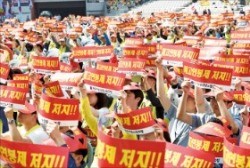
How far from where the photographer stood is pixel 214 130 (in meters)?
5.02

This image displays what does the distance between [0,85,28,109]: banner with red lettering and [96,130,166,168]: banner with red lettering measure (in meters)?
2.06

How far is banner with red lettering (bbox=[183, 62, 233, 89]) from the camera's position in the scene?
19.7 ft

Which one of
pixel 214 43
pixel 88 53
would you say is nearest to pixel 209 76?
pixel 88 53

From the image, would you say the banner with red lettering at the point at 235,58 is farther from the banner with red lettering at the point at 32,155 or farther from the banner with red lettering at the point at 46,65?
the banner with red lettering at the point at 32,155

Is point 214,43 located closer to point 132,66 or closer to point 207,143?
point 132,66

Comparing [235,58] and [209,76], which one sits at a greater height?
[209,76]

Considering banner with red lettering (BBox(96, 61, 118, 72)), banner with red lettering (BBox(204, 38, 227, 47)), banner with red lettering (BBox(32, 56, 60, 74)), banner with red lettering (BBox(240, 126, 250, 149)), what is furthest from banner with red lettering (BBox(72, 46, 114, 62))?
banner with red lettering (BBox(240, 126, 250, 149))

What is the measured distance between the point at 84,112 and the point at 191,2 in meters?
40.7

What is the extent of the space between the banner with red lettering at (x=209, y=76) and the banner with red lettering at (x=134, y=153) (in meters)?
2.36

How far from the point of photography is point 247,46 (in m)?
10.3

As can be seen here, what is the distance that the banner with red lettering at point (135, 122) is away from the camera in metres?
4.80

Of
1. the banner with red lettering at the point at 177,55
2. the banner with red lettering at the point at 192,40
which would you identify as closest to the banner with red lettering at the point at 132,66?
the banner with red lettering at the point at 177,55

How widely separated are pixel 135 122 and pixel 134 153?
113cm

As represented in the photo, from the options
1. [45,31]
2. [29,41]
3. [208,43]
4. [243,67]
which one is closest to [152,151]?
[243,67]
